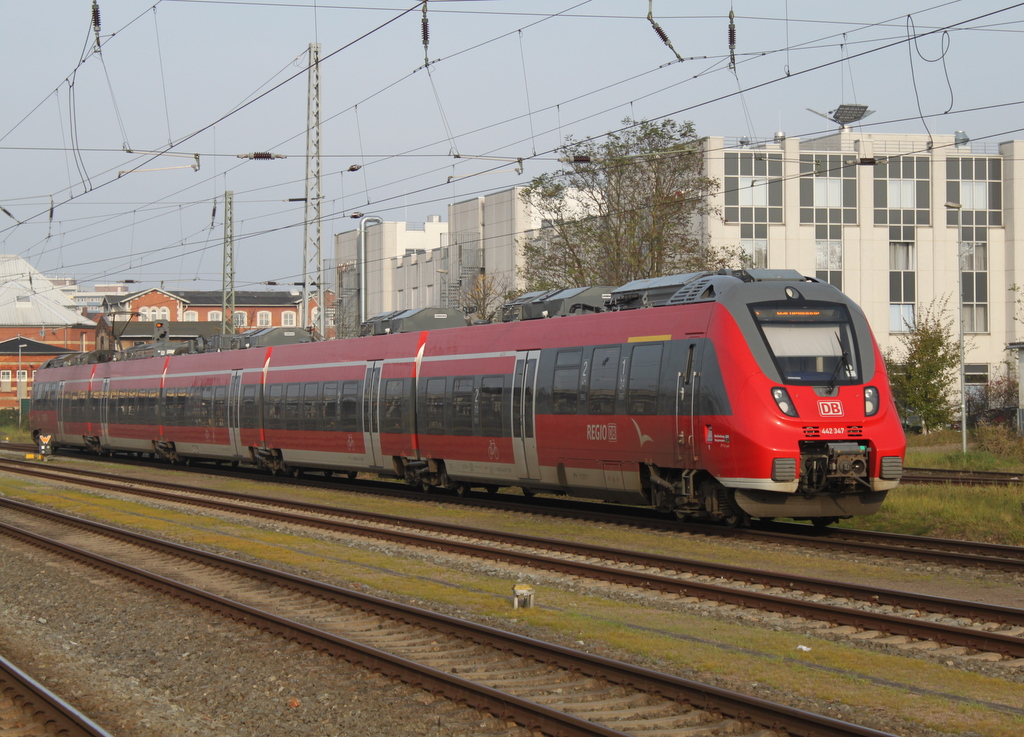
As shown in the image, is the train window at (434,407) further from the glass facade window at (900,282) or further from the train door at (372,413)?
the glass facade window at (900,282)

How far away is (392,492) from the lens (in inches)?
1032

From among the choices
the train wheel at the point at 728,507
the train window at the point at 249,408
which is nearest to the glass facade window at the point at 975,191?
the train window at the point at 249,408

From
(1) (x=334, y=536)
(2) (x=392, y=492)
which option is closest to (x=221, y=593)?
(1) (x=334, y=536)

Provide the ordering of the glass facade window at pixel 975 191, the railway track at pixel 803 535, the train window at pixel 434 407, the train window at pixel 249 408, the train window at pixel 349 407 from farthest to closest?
the glass facade window at pixel 975 191 → the train window at pixel 249 408 → the train window at pixel 349 407 → the train window at pixel 434 407 → the railway track at pixel 803 535

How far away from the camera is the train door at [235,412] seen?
32.7m

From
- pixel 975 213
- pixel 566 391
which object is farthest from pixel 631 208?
pixel 975 213

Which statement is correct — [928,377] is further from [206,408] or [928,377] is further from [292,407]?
[206,408]

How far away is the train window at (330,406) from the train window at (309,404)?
Answer: 1.60 ft

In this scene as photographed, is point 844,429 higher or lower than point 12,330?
lower

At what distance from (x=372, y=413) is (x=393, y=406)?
41.1 inches

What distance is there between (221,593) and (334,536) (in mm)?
5153

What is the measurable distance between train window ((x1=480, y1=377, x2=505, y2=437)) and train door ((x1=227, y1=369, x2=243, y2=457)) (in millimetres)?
13119

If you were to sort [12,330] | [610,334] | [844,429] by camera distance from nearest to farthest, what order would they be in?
[844,429] → [610,334] → [12,330]

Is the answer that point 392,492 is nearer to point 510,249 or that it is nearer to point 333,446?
point 333,446
